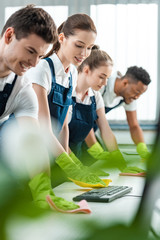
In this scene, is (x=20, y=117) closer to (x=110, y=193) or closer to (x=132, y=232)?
(x=110, y=193)

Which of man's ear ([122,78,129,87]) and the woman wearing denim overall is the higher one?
the woman wearing denim overall

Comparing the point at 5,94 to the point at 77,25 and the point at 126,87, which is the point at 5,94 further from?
the point at 126,87

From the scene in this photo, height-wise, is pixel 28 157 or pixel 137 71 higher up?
pixel 28 157

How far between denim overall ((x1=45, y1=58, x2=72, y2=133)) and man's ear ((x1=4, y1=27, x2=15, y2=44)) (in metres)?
0.55

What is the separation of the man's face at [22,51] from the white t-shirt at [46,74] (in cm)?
40

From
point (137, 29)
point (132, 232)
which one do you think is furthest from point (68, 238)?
point (137, 29)

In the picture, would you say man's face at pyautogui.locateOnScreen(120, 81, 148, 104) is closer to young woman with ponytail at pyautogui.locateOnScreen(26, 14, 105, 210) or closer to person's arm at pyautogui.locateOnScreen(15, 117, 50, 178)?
young woman with ponytail at pyautogui.locateOnScreen(26, 14, 105, 210)

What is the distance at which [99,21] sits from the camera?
152 inches

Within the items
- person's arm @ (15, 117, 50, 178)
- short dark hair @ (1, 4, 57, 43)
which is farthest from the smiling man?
person's arm @ (15, 117, 50, 178)

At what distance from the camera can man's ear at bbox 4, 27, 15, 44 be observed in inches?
39.9

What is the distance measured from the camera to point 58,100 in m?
1.67

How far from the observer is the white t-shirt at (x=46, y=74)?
59.3 inches

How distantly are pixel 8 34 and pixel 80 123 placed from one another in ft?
3.68

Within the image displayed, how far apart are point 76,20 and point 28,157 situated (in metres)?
1.40
